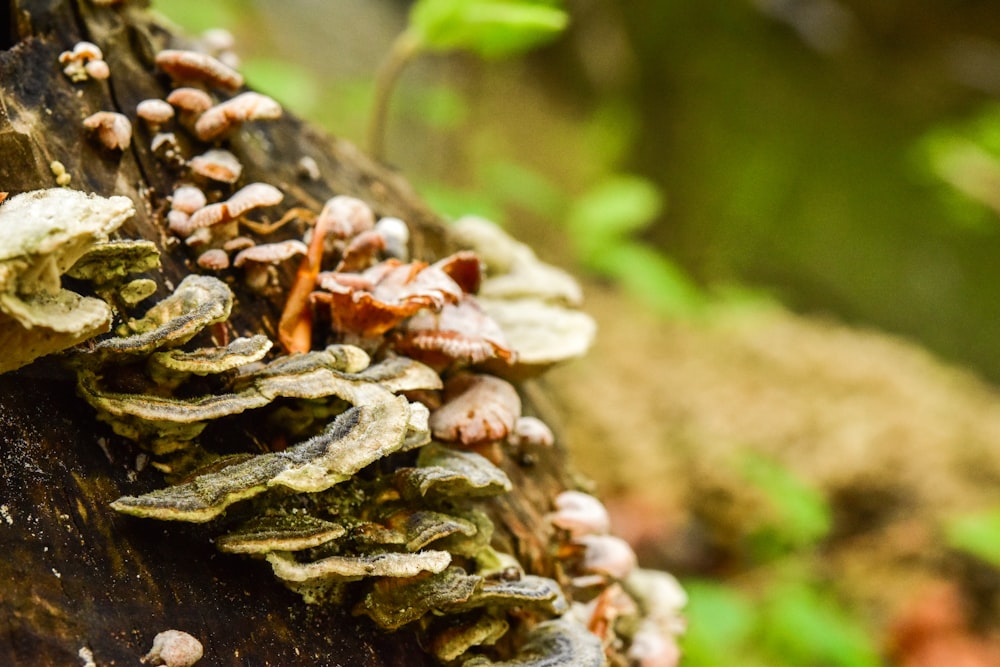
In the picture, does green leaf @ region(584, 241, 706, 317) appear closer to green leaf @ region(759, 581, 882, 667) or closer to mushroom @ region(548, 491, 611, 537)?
green leaf @ region(759, 581, 882, 667)

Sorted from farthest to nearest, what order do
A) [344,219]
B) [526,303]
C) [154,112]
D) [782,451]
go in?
[782,451] → [526,303] → [344,219] → [154,112]

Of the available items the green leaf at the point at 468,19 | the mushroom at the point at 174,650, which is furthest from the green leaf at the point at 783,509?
the mushroom at the point at 174,650

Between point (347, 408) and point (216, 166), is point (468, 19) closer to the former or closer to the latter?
point (216, 166)

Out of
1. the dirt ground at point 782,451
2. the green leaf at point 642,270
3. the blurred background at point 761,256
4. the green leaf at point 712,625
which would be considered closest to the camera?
the green leaf at point 712,625

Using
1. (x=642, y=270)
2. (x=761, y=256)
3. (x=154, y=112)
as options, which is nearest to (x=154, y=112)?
(x=154, y=112)

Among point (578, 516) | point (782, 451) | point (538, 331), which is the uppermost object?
point (782, 451)

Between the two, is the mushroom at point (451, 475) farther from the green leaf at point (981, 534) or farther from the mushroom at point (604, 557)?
the green leaf at point (981, 534)

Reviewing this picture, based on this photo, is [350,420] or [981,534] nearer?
[350,420]

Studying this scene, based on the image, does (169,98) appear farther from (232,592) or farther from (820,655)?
(820,655)
